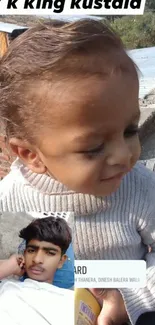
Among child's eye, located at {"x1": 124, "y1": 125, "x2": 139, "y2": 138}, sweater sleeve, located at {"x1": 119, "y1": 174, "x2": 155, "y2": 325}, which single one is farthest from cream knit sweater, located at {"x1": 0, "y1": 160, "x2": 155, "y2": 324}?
child's eye, located at {"x1": 124, "y1": 125, "x2": 139, "y2": 138}

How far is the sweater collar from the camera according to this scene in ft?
6.88

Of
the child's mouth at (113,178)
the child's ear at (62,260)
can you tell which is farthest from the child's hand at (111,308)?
the child's mouth at (113,178)

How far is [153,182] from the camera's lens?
2.14 m

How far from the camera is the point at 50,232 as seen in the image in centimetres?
217

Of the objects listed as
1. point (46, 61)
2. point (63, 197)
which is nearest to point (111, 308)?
point (63, 197)

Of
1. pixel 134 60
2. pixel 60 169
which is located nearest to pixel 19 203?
pixel 60 169

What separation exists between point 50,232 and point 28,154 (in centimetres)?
26

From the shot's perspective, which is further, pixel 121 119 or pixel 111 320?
pixel 111 320

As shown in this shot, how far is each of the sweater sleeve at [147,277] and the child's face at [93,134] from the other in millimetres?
125

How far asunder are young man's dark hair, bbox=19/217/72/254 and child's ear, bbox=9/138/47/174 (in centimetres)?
16

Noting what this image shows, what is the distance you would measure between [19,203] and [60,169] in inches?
7.1

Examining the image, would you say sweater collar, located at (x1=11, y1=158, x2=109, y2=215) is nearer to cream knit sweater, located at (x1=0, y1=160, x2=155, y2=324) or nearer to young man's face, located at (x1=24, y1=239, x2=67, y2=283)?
cream knit sweater, located at (x1=0, y1=160, x2=155, y2=324)

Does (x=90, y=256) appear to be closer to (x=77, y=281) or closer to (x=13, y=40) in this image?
(x=77, y=281)

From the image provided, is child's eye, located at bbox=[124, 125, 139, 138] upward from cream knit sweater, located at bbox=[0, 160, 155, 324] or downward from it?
upward
